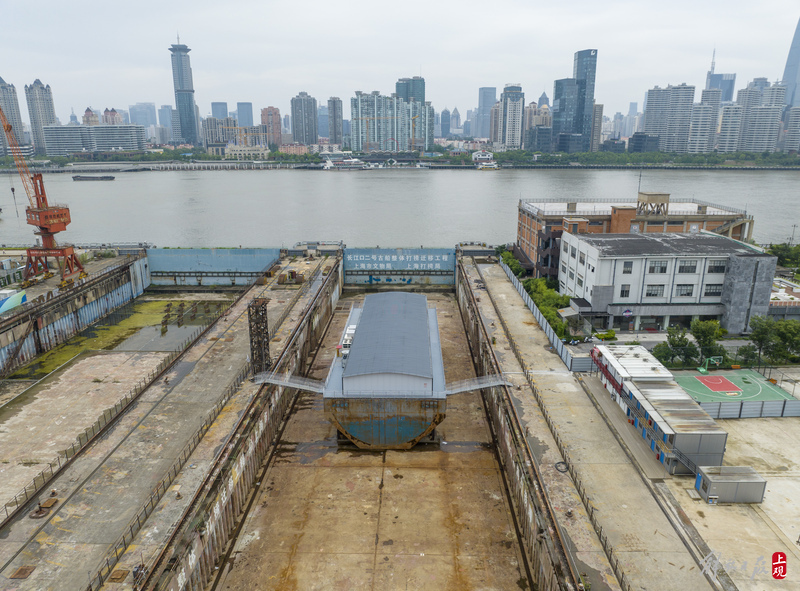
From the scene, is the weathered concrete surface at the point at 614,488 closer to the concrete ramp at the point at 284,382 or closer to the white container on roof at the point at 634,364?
the white container on roof at the point at 634,364

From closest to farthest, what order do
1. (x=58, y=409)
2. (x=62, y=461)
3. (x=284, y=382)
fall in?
(x=62, y=461)
(x=284, y=382)
(x=58, y=409)

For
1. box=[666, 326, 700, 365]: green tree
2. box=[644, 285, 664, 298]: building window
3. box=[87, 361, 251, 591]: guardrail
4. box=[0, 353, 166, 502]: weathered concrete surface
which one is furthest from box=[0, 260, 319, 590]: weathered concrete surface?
box=[644, 285, 664, 298]: building window

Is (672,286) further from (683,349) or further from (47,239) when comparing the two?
(47,239)

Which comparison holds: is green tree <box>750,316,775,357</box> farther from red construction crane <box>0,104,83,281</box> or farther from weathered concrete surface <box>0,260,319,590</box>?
red construction crane <box>0,104,83,281</box>

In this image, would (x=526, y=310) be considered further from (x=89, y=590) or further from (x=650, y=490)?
(x=89, y=590)

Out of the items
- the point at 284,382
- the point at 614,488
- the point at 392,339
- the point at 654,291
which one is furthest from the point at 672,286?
the point at 284,382

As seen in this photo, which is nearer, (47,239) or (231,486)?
(231,486)
